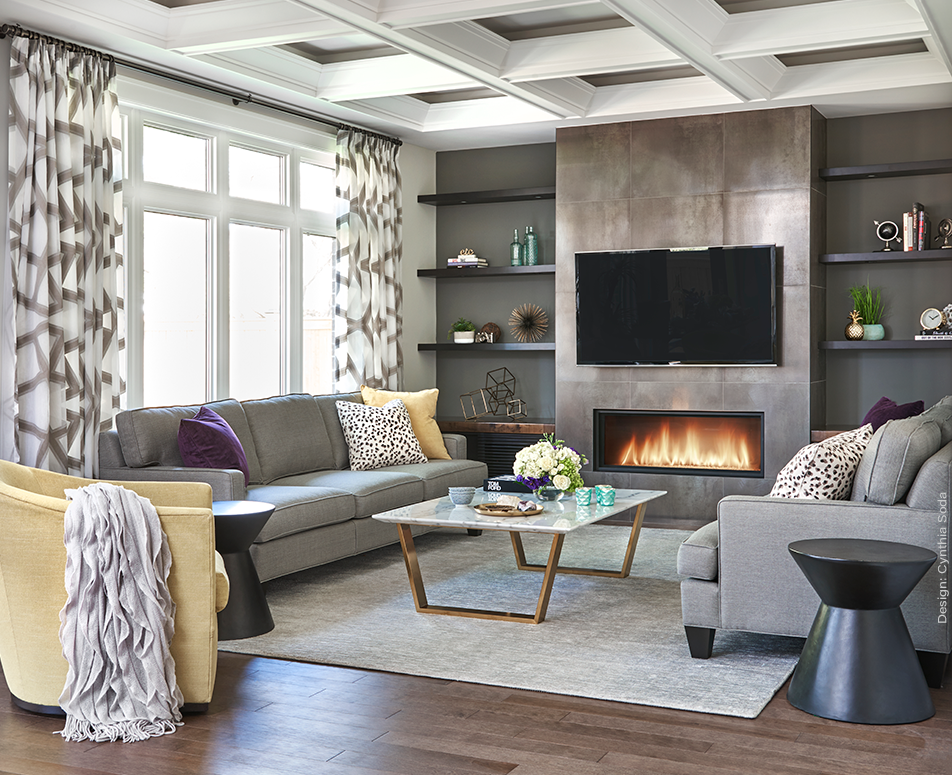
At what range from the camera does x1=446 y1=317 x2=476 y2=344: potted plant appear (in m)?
8.16

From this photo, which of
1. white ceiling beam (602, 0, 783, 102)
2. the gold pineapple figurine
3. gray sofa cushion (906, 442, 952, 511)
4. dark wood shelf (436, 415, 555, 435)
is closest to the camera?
gray sofa cushion (906, 442, 952, 511)

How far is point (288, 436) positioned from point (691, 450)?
2.91 metres

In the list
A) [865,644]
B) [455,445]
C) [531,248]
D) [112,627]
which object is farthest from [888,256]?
[112,627]

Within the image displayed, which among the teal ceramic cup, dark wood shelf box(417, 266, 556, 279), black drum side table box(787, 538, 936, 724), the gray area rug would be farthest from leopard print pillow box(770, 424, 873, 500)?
dark wood shelf box(417, 266, 556, 279)

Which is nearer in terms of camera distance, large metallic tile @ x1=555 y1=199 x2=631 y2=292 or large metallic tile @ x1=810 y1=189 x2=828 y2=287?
large metallic tile @ x1=810 y1=189 x2=828 y2=287

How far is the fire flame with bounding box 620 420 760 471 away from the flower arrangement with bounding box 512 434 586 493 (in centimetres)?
236

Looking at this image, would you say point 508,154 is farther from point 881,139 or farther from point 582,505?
point 582,505

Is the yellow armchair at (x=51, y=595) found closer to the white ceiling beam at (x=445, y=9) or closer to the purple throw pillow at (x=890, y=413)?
the white ceiling beam at (x=445, y=9)

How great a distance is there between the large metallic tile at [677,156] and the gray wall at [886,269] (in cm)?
87

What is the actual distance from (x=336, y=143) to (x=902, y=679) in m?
5.30

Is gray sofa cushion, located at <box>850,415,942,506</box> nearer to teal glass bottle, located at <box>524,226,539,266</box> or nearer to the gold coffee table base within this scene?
the gold coffee table base

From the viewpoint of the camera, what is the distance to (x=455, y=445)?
281 inches

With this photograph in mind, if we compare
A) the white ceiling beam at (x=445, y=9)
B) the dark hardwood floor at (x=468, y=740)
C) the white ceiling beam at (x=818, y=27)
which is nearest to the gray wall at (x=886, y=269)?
the white ceiling beam at (x=818, y=27)

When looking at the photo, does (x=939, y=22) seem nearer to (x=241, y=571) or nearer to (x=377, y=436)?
(x=377, y=436)
